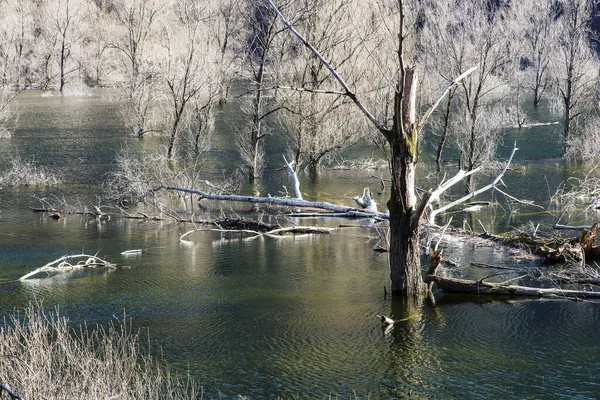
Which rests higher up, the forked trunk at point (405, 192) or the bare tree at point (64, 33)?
the bare tree at point (64, 33)

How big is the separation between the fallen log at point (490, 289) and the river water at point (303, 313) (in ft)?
0.64

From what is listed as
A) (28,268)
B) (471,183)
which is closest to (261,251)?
(28,268)

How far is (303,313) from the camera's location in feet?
39.9

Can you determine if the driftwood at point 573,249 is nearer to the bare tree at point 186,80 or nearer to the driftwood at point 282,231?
the driftwood at point 282,231

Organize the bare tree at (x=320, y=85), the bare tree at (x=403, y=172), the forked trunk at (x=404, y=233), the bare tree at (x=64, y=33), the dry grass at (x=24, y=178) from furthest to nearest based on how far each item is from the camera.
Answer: the bare tree at (x=64, y=33) < the bare tree at (x=320, y=85) < the dry grass at (x=24, y=178) < the forked trunk at (x=404, y=233) < the bare tree at (x=403, y=172)

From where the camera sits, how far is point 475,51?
26938 millimetres

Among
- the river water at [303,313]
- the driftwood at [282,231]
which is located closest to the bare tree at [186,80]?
the river water at [303,313]

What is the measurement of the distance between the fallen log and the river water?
19cm

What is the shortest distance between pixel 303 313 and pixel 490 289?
3378mm

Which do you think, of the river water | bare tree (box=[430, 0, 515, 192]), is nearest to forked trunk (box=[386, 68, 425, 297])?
the river water

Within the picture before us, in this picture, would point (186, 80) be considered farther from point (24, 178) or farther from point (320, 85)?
point (24, 178)

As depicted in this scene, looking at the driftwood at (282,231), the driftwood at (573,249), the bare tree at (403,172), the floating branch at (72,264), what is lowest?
the floating branch at (72,264)

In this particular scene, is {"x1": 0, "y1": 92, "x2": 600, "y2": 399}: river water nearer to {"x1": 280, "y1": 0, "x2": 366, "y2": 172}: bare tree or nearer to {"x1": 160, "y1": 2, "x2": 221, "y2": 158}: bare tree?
{"x1": 280, "y1": 0, "x2": 366, "y2": 172}: bare tree

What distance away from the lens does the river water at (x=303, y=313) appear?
9.55 m
